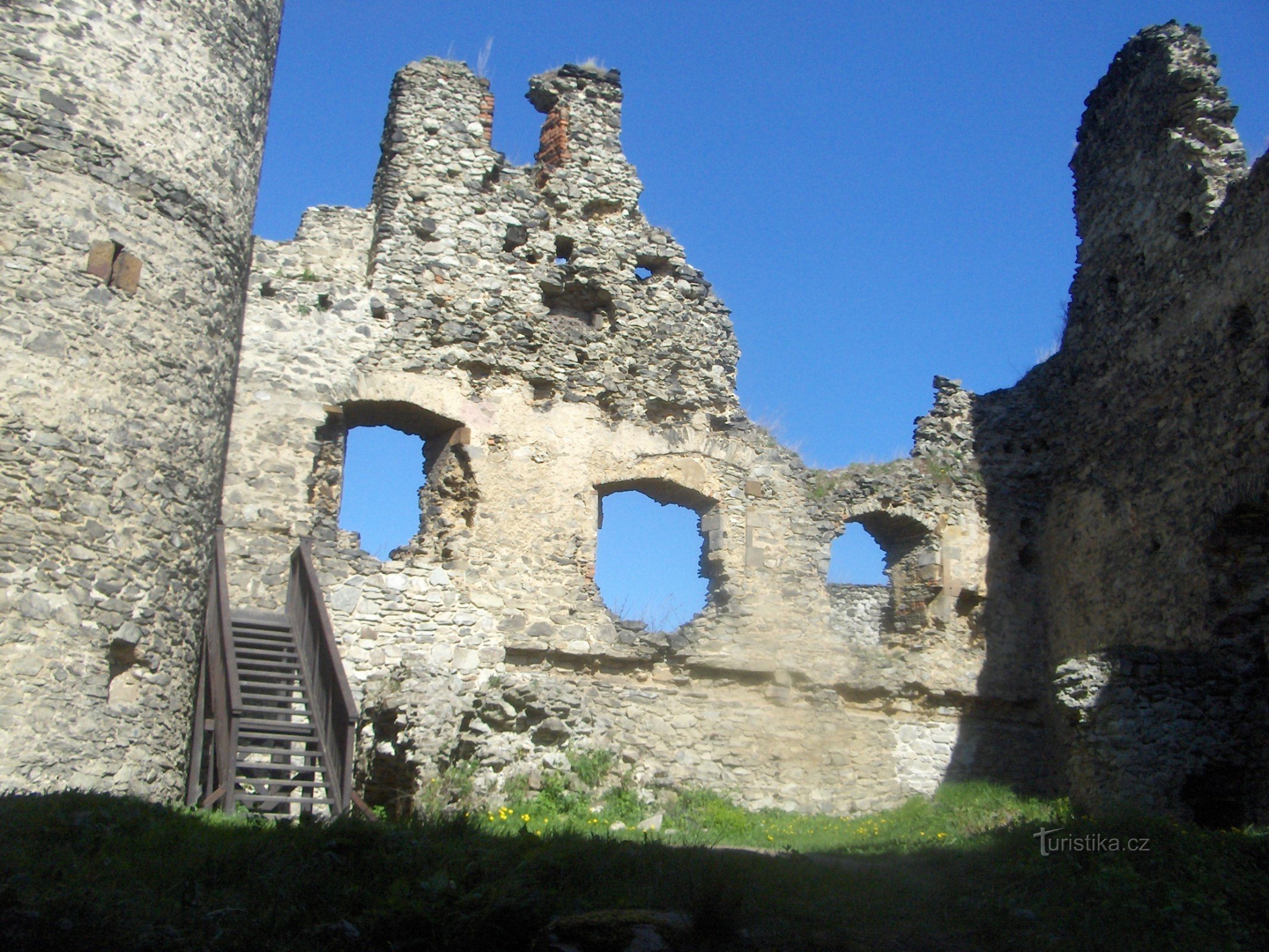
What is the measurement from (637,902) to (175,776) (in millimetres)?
4060

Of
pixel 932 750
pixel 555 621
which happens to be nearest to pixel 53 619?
pixel 555 621

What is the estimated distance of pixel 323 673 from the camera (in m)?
9.09

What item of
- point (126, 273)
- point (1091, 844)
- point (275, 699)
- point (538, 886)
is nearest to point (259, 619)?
point (275, 699)

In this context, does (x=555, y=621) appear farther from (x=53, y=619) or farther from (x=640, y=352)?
(x=53, y=619)

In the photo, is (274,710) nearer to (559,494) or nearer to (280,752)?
(280,752)

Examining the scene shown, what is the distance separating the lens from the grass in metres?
5.07

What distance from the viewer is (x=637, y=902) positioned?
6027 mm

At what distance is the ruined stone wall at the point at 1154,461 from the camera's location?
958 centimetres

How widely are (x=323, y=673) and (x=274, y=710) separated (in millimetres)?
585

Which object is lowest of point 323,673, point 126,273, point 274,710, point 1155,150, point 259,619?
point 274,710

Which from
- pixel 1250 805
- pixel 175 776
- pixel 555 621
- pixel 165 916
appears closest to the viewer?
pixel 165 916

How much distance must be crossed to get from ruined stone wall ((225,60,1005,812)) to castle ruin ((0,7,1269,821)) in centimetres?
3

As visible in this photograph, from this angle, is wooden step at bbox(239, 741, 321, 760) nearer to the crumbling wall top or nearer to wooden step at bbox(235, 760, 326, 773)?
wooden step at bbox(235, 760, 326, 773)

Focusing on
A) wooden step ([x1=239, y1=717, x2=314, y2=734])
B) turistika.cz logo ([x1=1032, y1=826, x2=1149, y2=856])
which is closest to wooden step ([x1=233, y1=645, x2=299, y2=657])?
wooden step ([x1=239, y1=717, x2=314, y2=734])
